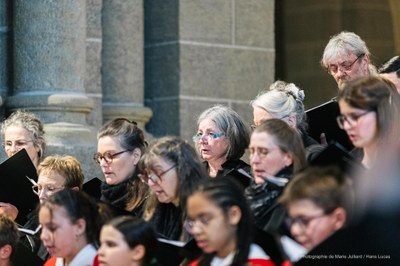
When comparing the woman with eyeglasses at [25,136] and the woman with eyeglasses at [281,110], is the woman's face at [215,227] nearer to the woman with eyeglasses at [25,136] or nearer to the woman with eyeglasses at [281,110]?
the woman with eyeglasses at [281,110]

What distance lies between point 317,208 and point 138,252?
86cm

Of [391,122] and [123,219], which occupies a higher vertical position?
[391,122]

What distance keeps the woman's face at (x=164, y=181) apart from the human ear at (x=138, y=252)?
577 millimetres

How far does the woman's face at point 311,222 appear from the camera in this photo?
4.49 meters

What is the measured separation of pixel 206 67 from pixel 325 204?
4.53 metres

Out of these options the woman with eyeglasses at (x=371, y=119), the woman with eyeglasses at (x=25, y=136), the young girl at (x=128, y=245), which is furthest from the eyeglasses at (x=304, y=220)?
the woman with eyeglasses at (x=25, y=136)

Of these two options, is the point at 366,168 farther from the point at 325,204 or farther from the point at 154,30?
the point at 154,30

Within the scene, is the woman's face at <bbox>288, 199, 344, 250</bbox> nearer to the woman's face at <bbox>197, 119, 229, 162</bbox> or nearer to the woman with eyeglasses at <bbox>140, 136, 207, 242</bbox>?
the woman with eyeglasses at <bbox>140, 136, 207, 242</bbox>

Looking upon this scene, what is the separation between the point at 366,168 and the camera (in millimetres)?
4672

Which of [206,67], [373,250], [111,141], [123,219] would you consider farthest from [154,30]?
[373,250]

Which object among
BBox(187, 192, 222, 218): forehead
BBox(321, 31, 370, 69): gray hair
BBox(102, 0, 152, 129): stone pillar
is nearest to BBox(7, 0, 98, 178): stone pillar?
BBox(102, 0, 152, 129): stone pillar

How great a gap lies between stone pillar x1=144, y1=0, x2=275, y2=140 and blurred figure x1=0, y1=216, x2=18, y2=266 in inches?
116

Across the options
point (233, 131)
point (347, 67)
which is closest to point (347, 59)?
point (347, 67)

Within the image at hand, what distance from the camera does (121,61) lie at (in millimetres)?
8672
